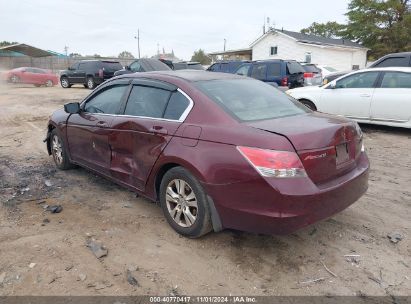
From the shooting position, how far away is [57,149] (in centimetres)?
602

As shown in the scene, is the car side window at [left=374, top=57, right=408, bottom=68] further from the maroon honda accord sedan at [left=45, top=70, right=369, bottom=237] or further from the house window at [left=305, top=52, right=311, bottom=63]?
the house window at [left=305, top=52, right=311, bottom=63]

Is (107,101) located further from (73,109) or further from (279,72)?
(279,72)

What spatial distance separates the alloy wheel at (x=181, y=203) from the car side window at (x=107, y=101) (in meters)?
1.39

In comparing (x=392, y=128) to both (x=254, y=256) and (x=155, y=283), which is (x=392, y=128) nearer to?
(x=254, y=256)

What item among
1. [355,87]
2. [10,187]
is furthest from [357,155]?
[355,87]

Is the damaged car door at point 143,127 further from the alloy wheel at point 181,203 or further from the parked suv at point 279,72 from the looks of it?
the parked suv at point 279,72

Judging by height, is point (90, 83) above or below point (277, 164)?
above

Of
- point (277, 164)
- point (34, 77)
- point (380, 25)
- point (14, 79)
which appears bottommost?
point (277, 164)

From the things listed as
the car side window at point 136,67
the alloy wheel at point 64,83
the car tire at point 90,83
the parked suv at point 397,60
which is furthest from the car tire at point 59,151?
the alloy wheel at point 64,83

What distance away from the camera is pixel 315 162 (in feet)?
10.4

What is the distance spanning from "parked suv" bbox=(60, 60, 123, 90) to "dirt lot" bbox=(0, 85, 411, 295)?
57.0ft

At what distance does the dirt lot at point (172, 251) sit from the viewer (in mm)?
3066

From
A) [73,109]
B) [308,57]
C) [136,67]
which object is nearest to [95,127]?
[73,109]

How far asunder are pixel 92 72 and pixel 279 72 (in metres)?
12.2
